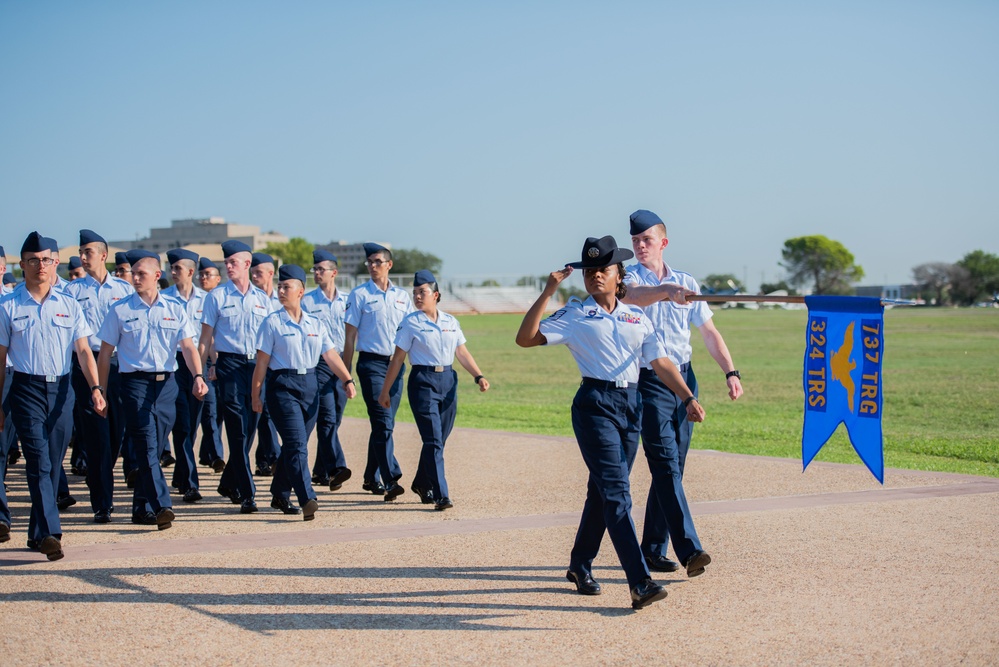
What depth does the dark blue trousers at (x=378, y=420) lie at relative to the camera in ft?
33.2

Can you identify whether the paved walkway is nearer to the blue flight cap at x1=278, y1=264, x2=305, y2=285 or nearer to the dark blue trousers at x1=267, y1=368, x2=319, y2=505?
the dark blue trousers at x1=267, y1=368, x2=319, y2=505

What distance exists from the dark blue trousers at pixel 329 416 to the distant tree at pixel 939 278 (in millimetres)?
156821

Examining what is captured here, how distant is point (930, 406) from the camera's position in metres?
18.5

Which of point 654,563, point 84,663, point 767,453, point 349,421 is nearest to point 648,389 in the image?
point 654,563

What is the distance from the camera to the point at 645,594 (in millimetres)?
6094

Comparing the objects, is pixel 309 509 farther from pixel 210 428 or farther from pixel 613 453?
pixel 613 453

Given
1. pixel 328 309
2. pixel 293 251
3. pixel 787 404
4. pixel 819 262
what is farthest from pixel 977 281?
pixel 328 309

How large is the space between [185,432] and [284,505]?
6.28 ft

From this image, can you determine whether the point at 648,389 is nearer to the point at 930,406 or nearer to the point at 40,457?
the point at 40,457

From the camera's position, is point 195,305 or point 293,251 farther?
point 293,251

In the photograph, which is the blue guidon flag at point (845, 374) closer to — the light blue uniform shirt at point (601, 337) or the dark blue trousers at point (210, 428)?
the light blue uniform shirt at point (601, 337)

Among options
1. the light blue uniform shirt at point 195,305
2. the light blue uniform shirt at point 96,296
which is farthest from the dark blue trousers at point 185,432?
the light blue uniform shirt at point 96,296

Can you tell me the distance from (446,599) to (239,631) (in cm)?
123

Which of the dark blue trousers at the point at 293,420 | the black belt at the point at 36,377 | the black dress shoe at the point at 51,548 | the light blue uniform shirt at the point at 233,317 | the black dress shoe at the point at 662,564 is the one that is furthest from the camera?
the light blue uniform shirt at the point at 233,317
